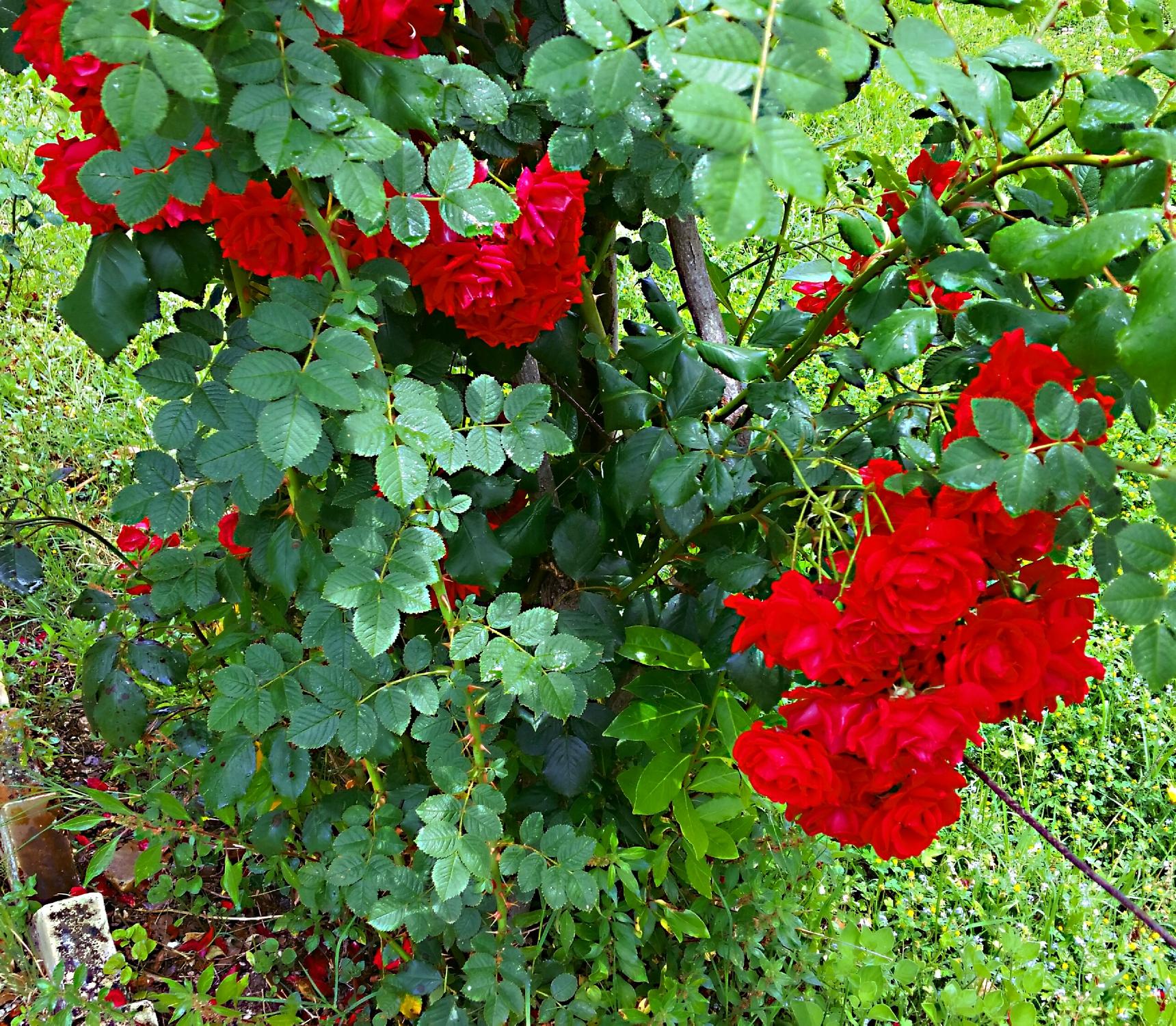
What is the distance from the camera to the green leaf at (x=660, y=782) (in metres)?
1.39

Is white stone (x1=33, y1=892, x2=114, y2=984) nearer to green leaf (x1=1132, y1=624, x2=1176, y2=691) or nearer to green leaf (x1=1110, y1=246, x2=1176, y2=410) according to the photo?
green leaf (x1=1132, y1=624, x2=1176, y2=691)

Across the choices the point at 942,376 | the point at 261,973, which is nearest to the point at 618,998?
the point at 261,973

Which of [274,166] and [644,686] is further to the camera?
[644,686]

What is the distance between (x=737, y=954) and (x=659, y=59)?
144 centimetres

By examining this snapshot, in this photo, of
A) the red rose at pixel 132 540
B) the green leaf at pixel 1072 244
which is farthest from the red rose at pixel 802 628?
the red rose at pixel 132 540

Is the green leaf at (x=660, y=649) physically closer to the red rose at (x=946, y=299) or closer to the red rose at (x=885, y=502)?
the red rose at (x=885, y=502)

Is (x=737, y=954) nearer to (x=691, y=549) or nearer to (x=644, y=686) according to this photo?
(x=644, y=686)

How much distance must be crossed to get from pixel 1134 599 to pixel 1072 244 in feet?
0.96

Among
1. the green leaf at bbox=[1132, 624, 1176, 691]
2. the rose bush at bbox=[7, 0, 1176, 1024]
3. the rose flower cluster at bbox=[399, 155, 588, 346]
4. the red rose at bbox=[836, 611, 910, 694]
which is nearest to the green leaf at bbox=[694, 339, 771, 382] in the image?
the rose bush at bbox=[7, 0, 1176, 1024]

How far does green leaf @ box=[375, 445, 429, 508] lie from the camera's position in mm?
843

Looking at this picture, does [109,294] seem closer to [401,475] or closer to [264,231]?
[264,231]

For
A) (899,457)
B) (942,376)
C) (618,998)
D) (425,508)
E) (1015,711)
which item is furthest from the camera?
(618,998)

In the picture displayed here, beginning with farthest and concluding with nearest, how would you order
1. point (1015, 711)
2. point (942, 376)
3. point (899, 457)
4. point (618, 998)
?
1. point (618, 998)
2. point (899, 457)
3. point (942, 376)
4. point (1015, 711)

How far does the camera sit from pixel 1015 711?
3.00 feet
